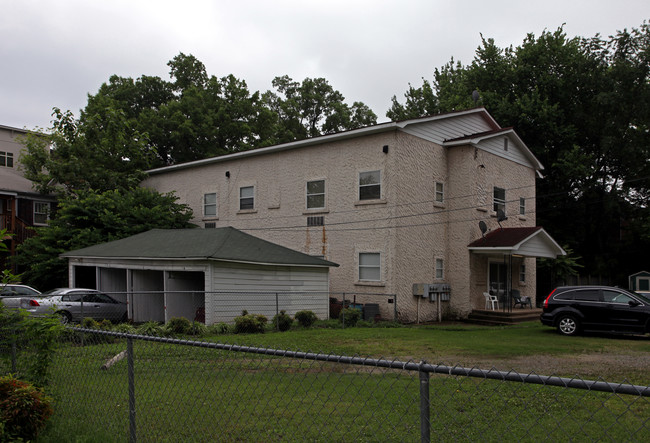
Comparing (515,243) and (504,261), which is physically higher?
(515,243)

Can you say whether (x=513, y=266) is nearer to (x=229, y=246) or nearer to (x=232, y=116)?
(x=229, y=246)

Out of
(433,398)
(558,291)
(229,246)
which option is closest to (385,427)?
(433,398)

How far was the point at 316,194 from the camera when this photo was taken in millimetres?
24953

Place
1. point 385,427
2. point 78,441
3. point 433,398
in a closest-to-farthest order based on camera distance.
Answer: point 78,441 < point 385,427 < point 433,398

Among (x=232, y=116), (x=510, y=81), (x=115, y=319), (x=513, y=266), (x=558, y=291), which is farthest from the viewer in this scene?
(x=232, y=116)

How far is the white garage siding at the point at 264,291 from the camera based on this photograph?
19078 mm

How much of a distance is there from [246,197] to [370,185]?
776cm

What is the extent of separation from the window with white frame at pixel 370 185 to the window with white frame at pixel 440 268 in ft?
13.3

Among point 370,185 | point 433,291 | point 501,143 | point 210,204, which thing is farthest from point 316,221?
point 501,143

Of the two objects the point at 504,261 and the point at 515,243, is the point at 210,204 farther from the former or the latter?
the point at 515,243

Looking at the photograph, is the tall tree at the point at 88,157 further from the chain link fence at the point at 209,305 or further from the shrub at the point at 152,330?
the shrub at the point at 152,330

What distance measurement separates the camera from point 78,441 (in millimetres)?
5430

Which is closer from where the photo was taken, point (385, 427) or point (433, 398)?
point (385, 427)

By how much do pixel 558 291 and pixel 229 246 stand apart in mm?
11605
